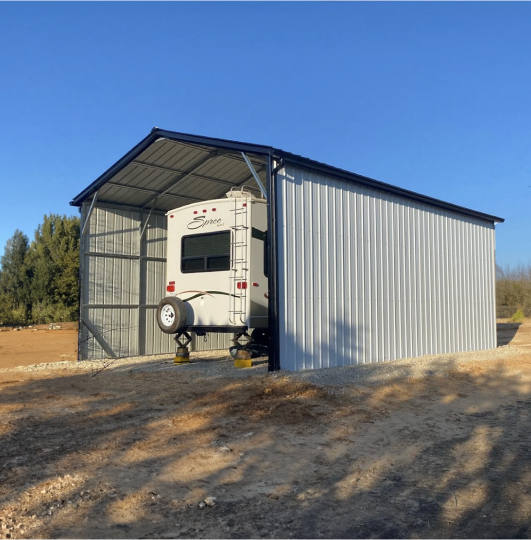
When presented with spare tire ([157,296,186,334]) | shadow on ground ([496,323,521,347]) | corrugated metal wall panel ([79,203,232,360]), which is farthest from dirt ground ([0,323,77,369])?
shadow on ground ([496,323,521,347])

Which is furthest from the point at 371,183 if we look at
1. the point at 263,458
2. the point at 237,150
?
the point at 263,458

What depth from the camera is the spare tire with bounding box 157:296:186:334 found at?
496 inches

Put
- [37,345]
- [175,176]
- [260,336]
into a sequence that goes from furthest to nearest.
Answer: [37,345] → [175,176] → [260,336]

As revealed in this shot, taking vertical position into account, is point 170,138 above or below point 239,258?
above

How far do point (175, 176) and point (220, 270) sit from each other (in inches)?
142

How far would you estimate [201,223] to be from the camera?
1302 centimetres

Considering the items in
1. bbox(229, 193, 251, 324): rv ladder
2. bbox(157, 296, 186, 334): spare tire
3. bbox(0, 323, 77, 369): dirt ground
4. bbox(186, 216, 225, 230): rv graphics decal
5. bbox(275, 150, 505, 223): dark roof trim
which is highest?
bbox(275, 150, 505, 223): dark roof trim

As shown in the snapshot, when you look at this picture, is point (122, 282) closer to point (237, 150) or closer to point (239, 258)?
point (239, 258)

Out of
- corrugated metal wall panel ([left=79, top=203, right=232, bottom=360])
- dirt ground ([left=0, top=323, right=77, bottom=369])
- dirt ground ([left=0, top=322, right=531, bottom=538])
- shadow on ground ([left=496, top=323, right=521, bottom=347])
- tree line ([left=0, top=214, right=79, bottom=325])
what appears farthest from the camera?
tree line ([left=0, top=214, right=79, bottom=325])

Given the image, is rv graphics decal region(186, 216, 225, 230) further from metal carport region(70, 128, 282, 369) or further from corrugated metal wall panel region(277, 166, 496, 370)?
corrugated metal wall panel region(277, 166, 496, 370)

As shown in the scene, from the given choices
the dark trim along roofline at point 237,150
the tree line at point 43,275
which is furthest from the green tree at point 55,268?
the dark trim along roofline at point 237,150

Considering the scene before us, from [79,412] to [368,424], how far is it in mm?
3965

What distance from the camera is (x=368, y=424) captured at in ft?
25.3

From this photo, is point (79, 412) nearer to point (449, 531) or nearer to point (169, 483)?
point (169, 483)
